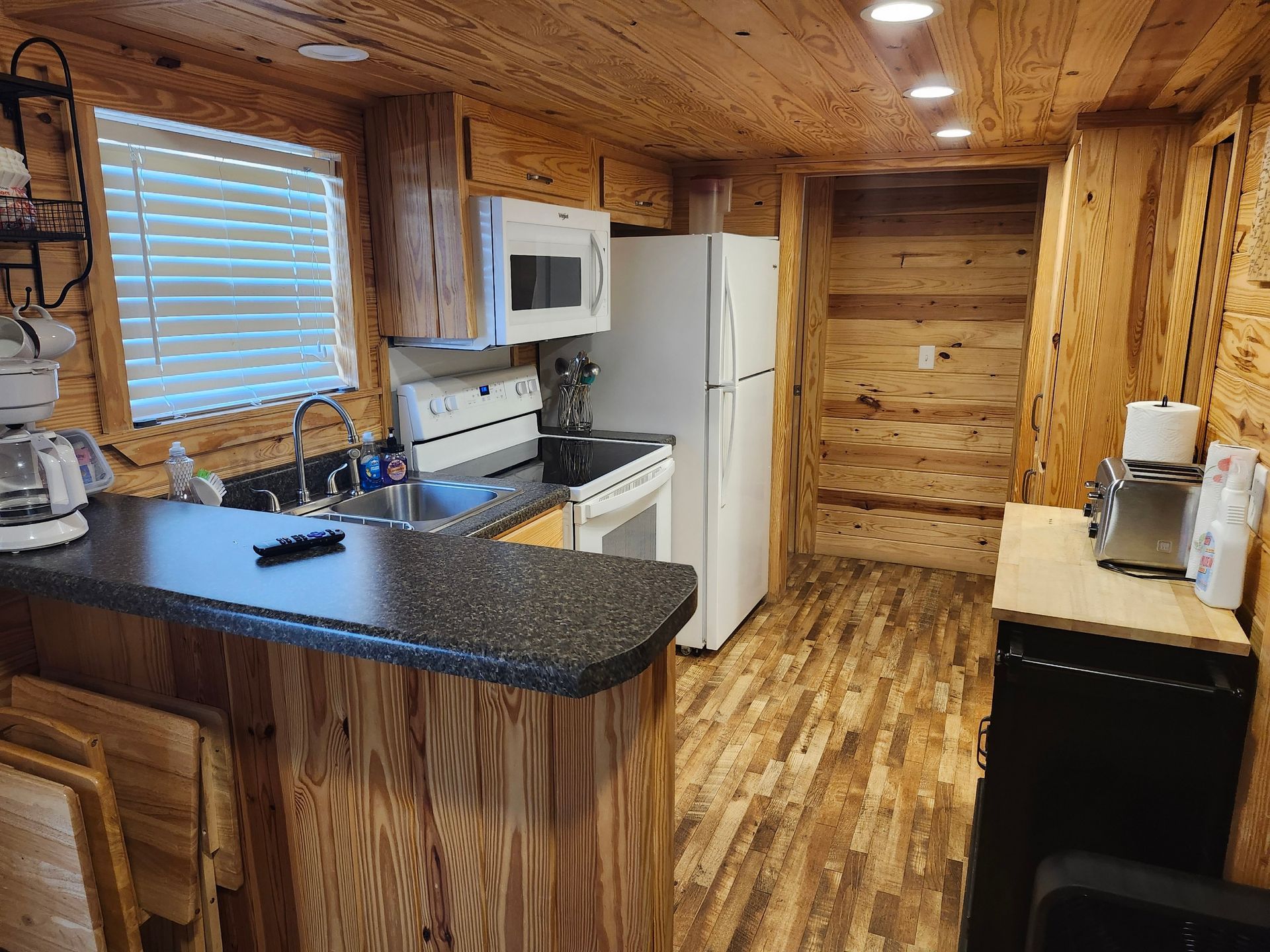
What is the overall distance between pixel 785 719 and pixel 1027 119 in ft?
7.12

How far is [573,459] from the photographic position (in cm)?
319

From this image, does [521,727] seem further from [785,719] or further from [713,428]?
[713,428]

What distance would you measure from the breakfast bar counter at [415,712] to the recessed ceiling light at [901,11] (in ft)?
3.51

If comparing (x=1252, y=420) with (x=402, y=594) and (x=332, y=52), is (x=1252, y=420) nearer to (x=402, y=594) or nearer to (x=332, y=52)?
(x=402, y=594)

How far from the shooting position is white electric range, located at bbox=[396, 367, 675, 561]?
9.05ft

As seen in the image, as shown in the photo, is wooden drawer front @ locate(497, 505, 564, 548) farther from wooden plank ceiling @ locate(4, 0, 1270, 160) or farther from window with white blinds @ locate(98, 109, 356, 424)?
wooden plank ceiling @ locate(4, 0, 1270, 160)

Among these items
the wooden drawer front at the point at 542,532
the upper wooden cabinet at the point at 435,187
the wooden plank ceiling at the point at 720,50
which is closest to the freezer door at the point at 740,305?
the wooden plank ceiling at the point at 720,50

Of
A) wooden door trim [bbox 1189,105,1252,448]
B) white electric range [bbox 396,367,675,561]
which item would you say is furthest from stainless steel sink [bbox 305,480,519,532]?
wooden door trim [bbox 1189,105,1252,448]

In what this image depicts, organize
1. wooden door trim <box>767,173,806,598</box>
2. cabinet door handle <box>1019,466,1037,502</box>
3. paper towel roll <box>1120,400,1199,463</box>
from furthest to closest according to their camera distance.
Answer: wooden door trim <box>767,173,806,598</box> → cabinet door handle <box>1019,466,1037,502</box> → paper towel roll <box>1120,400,1199,463</box>

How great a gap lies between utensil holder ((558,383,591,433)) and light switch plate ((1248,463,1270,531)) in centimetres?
236

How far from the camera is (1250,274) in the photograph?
1.74 metres

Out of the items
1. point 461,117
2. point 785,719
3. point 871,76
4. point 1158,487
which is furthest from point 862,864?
point 461,117

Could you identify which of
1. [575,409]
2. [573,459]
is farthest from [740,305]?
[573,459]

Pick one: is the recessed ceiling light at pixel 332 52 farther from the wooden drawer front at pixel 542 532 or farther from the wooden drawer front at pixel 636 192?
the wooden drawer front at pixel 636 192
